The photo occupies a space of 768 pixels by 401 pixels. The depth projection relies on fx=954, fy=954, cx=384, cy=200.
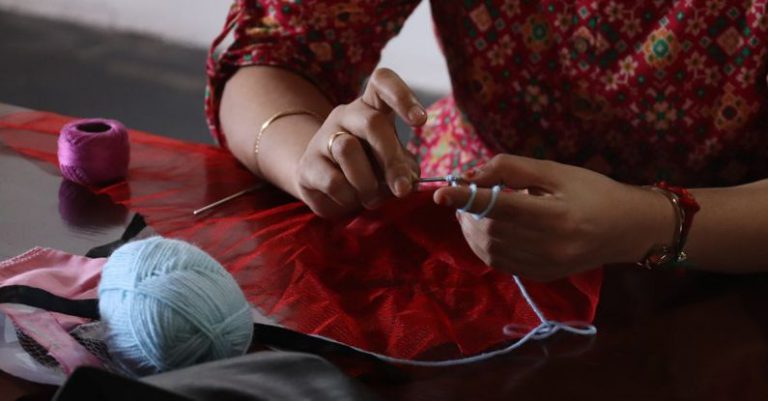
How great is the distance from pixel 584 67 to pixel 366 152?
378 millimetres

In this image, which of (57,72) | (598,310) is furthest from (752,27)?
(57,72)

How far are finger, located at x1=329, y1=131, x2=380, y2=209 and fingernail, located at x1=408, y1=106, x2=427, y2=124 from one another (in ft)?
0.23

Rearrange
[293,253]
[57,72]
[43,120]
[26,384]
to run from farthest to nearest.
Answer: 1. [57,72]
2. [43,120]
3. [293,253]
4. [26,384]

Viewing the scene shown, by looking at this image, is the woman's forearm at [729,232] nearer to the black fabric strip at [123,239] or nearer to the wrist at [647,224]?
Answer: the wrist at [647,224]

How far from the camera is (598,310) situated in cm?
86

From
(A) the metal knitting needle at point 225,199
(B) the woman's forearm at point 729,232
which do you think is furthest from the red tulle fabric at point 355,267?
(B) the woman's forearm at point 729,232

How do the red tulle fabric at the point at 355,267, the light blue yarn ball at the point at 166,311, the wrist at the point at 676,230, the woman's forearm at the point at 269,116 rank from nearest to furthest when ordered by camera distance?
the light blue yarn ball at the point at 166,311 < the red tulle fabric at the point at 355,267 < the wrist at the point at 676,230 < the woman's forearm at the point at 269,116

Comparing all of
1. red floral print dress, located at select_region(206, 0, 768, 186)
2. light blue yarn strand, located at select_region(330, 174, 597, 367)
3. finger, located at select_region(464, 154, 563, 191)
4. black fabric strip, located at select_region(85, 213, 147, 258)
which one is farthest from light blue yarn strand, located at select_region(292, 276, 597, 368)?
red floral print dress, located at select_region(206, 0, 768, 186)

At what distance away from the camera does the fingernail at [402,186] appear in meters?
0.81

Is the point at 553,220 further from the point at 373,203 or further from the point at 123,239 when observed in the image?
the point at 123,239

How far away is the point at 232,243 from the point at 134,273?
217 millimetres

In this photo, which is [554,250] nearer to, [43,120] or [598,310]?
[598,310]

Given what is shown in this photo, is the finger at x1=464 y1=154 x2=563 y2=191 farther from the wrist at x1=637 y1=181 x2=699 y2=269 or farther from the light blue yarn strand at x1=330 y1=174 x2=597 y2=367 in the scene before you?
the wrist at x1=637 y1=181 x2=699 y2=269

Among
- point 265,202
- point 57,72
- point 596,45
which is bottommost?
point 57,72
